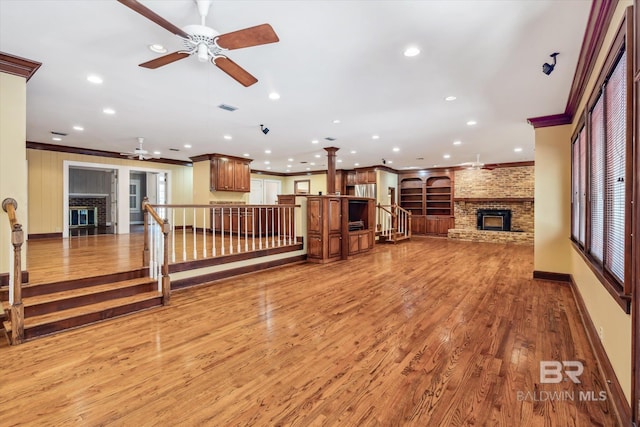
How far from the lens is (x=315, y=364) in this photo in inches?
93.2

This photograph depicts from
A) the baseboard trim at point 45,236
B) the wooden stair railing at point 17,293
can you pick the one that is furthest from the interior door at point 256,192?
the wooden stair railing at point 17,293

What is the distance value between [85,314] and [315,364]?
2.56 metres

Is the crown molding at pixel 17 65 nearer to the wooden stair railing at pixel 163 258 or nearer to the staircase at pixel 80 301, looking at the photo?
the wooden stair railing at pixel 163 258

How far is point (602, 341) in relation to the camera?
7.89 ft

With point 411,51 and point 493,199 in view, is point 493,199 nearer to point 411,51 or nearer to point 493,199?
point 493,199

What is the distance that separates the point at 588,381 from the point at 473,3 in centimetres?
288

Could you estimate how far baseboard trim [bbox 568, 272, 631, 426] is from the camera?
5.62ft

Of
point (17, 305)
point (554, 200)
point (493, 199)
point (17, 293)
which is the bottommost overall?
point (17, 305)

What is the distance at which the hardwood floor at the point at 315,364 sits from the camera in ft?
5.92

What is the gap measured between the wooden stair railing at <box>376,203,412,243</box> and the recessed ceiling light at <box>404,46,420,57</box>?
677cm

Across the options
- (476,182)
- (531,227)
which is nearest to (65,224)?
(476,182)

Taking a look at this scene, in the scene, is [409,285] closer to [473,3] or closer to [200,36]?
[473,3]

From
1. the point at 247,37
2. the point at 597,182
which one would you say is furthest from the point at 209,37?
the point at 597,182

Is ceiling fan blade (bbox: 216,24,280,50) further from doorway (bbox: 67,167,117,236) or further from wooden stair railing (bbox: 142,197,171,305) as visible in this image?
doorway (bbox: 67,167,117,236)
